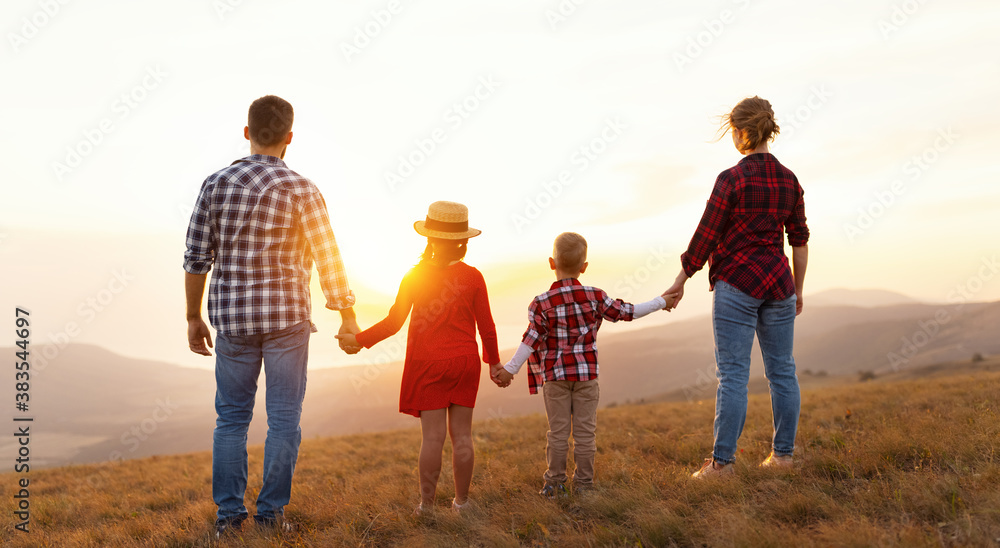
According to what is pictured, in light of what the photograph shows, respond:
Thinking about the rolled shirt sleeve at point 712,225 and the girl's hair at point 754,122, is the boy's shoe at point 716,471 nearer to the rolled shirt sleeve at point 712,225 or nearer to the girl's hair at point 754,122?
the rolled shirt sleeve at point 712,225

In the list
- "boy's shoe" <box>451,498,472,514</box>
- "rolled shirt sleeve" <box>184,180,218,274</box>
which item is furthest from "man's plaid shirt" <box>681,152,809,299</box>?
"rolled shirt sleeve" <box>184,180,218,274</box>

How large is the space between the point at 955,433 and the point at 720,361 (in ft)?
7.15

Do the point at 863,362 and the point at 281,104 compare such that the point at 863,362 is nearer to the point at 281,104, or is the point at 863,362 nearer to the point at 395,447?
the point at 395,447

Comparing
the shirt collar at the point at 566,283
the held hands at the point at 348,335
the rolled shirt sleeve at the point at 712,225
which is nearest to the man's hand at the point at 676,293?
the rolled shirt sleeve at the point at 712,225

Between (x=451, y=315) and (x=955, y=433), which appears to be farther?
(x=955, y=433)

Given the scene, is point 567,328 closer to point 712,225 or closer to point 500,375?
point 500,375

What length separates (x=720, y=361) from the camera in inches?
173

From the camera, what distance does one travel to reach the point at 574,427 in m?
4.33

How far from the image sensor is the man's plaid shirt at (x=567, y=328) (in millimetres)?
4277

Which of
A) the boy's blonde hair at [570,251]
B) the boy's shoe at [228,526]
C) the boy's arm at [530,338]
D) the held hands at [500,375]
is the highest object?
the boy's blonde hair at [570,251]

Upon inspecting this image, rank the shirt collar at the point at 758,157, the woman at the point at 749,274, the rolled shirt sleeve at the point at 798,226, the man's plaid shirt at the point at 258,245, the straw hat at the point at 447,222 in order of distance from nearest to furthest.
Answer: the man's plaid shirt at the point at 258,245
the straw hat at the point at 447,222
the woman at the point at 749,274
the shirt collar at the point at 758,157
the rolled shirt sleeve at the point at 798,226

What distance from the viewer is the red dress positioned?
158 inches

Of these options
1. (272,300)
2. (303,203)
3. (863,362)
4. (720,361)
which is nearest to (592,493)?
(720,361)

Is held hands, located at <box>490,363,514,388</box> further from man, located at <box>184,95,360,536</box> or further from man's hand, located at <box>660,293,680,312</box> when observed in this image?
man's hand, located at <box>660,293,680,312</box>
